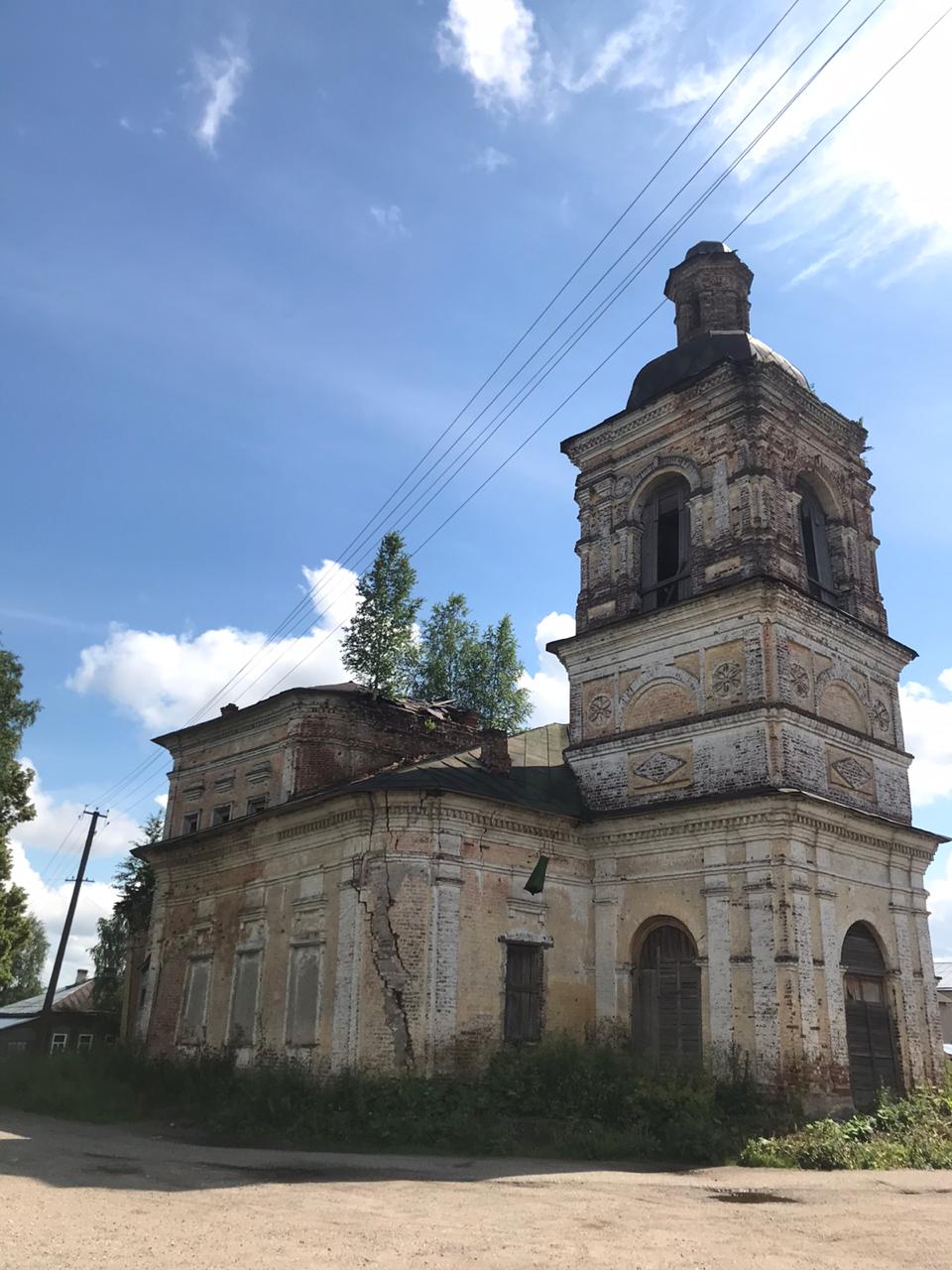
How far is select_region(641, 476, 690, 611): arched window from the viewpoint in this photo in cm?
1916

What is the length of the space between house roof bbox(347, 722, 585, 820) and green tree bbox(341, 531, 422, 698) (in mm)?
4852

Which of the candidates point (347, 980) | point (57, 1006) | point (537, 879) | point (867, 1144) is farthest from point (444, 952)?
point (57, 1006)

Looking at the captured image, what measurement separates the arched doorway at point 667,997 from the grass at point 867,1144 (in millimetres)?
2583

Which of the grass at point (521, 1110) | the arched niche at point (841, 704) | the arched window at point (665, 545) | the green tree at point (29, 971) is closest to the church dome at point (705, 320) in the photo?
the arched window at point (665, 545)

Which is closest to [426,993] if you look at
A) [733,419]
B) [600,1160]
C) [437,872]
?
[437,872]

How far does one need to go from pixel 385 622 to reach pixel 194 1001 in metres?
9.85

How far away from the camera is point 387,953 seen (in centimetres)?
1555

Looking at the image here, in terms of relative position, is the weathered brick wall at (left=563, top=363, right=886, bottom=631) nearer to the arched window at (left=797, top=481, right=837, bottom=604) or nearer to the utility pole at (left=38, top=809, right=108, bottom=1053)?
the arched window at (left=797, top=481, right=837, bottom=604)

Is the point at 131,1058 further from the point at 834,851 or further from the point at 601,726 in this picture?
the point at 834,851

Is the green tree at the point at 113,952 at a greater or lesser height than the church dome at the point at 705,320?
lesser

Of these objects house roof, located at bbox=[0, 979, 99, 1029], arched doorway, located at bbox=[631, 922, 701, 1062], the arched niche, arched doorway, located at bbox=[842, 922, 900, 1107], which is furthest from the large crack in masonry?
house roof, located at bbox=[0, 979, 99, 1029]

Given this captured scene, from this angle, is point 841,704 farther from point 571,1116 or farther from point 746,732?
point 571,1116

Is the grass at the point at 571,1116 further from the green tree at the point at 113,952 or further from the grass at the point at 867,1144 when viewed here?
the green tree at the point at 113,952

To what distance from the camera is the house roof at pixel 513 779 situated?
54.5ft
